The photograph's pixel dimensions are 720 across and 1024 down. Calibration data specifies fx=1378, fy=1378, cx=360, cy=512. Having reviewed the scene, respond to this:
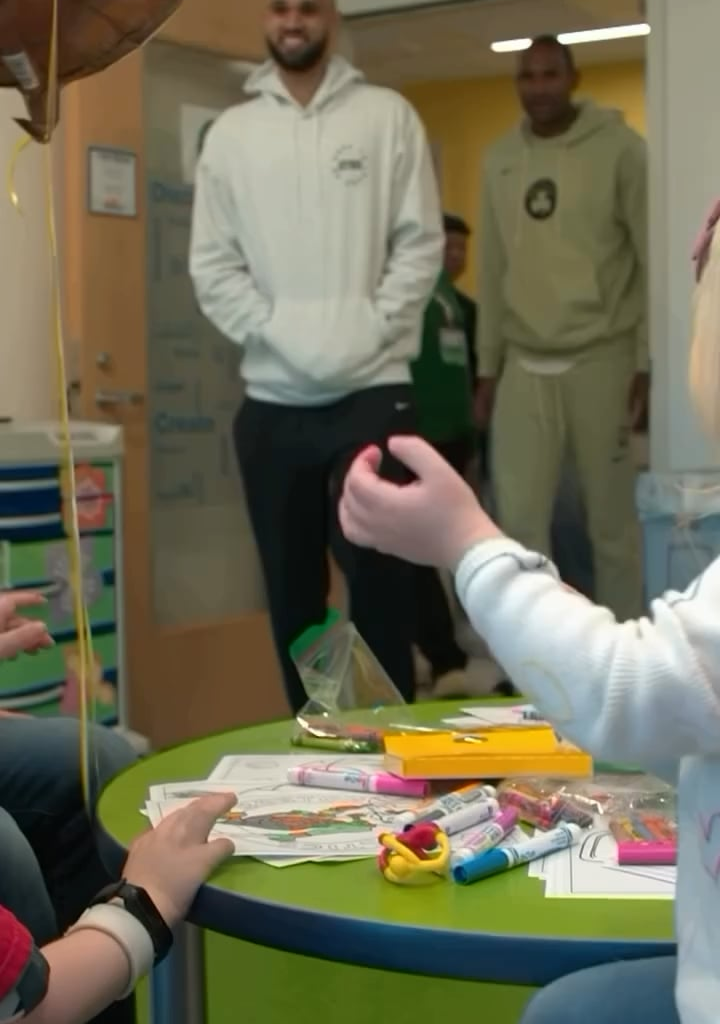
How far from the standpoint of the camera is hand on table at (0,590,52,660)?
153 centimetres

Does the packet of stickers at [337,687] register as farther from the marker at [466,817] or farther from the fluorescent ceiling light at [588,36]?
the fluorescent ceiling light at [588,36]

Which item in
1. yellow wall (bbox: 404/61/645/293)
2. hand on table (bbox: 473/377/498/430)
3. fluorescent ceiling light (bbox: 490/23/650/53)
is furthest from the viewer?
yellow wall (bbox: 404/61/645/293)

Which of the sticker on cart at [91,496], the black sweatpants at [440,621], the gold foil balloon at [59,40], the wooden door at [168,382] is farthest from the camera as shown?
the black sweatpants at [440,621]

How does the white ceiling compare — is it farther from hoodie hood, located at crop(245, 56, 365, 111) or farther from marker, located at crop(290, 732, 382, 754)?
marker, located at crop(290, 732, 382, 754)

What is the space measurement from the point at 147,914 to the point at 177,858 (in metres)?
0.05

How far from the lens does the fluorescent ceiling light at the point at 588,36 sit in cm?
512

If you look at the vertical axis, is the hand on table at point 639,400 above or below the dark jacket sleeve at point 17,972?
above

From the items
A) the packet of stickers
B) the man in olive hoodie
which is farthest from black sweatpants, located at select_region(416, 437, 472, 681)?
the packet of stickers

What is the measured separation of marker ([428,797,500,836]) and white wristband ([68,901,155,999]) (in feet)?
0.69

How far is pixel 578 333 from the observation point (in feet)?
11.5

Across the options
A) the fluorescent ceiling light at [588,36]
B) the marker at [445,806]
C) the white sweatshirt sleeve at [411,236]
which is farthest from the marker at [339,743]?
the fluorescent ceiling light at [588,36]

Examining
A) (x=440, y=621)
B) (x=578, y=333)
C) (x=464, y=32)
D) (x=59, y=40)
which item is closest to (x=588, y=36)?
(x=464, y=32)

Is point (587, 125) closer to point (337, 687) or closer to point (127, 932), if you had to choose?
point (337, 687)

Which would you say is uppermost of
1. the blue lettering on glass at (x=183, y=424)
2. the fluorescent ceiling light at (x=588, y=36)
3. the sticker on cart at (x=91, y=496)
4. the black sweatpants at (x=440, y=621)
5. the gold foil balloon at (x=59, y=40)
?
the fluorescent ceiling light at (x=588, y=36)
